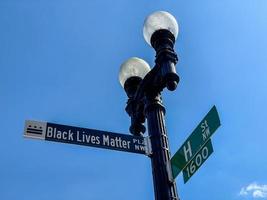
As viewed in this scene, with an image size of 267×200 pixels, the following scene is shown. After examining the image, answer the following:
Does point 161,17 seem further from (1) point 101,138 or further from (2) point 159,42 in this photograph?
(1) point 101,138

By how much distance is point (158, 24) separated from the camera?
18.4ft

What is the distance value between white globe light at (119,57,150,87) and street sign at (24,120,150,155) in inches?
42.3

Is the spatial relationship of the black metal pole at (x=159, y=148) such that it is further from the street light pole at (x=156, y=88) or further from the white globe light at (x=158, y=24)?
the white globe light at (x=158, y=24)

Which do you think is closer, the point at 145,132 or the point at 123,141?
the point at 123,141

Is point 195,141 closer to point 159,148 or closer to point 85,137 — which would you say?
point 159,148

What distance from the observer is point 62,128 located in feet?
16.8

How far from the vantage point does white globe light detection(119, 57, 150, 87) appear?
5977 millimetres

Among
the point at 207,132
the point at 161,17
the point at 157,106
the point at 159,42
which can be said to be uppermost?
the point at 161,17

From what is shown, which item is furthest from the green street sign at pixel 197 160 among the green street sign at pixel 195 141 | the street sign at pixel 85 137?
the street sign at pixel 85 137

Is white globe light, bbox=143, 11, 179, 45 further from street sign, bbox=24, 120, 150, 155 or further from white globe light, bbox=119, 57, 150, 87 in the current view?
street sign, bbox=24, 120, 150, 155

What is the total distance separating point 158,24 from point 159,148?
1.71m

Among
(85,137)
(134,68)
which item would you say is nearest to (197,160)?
(85,137)

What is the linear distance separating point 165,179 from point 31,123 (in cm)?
170

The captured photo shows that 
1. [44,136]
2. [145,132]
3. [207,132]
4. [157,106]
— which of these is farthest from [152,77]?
[44,136]
